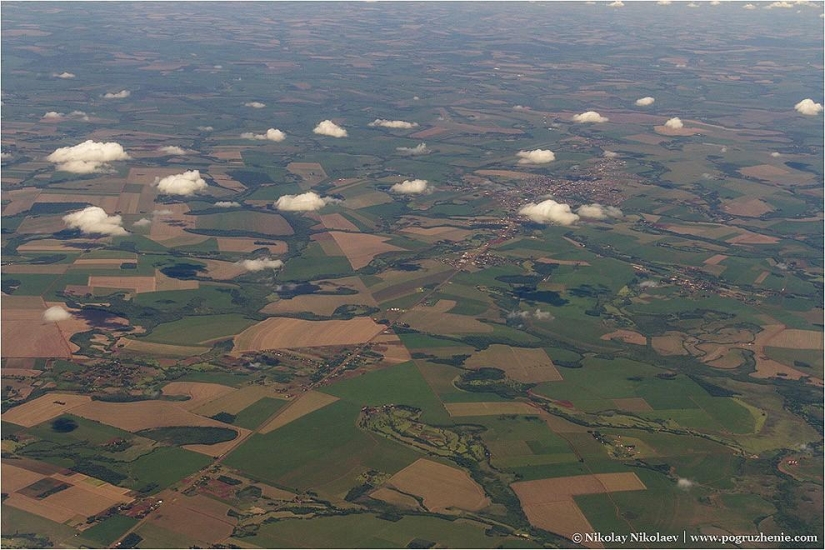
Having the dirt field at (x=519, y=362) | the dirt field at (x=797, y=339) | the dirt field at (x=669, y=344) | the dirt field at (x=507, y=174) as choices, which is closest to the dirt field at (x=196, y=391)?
the dirt field at (x=519, y=362)

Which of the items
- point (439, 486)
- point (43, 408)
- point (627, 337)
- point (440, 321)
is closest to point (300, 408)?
point (439, 486)

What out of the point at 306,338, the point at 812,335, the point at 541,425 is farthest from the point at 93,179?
the point at 812,335

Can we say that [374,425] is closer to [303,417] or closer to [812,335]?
[303,417]

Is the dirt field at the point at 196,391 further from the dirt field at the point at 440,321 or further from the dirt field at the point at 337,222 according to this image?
the dirt field at the point at 337,222

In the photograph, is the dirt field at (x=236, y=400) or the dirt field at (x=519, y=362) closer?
the dirt field at (x=236, y=400)

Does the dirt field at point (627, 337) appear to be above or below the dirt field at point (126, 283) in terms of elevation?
below

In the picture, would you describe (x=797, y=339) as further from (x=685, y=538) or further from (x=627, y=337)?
(x=685, y=538)

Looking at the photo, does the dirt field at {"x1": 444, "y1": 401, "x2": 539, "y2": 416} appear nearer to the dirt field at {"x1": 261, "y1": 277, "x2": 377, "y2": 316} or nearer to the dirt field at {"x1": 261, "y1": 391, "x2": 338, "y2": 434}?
the dirt field at {"x1": 261, "y1": 391, "x2": 338, "y2": 434}
